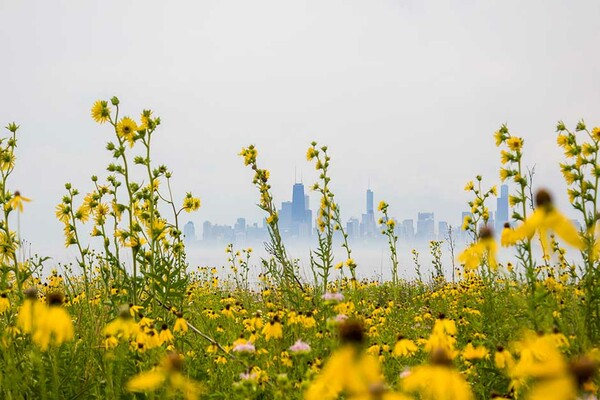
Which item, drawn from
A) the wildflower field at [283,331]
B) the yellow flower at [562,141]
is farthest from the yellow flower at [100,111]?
the yellow flower at [562,141]

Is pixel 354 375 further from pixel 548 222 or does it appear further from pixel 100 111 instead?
pixel 100 111

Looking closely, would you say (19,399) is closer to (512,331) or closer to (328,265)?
(328,265)

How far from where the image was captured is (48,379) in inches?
127

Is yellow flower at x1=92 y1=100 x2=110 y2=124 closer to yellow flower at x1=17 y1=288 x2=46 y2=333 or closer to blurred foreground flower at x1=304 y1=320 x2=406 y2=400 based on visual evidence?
yellow flower at x1=17 y1=288 x2=46 y2=333

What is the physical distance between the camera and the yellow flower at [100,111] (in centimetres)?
411

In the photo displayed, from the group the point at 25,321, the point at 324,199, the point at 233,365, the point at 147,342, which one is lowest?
the point at 233,365

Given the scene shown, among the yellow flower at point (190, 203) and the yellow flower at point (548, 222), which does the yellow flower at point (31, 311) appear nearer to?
the yellow flower at point (548, 222)

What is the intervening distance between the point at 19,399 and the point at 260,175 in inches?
128

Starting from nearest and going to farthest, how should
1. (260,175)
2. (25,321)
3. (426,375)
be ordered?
(426,375), (25,321), (260,175)

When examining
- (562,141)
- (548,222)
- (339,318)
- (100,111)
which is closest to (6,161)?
(100,111)

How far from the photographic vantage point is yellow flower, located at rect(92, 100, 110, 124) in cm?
411

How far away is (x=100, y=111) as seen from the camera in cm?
412

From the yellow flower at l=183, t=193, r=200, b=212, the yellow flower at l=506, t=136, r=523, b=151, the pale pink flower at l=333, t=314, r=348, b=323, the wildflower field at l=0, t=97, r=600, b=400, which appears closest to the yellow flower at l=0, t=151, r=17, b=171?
the wildflower field at l=0, t=97, r=600, b=400

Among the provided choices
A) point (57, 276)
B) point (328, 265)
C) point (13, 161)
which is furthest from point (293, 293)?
point (57, 276)
